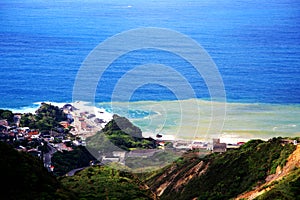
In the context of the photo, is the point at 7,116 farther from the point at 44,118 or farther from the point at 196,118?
the point at 196,118

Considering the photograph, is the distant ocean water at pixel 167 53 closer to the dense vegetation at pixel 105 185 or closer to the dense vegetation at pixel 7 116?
the dense vegetation at pixel 7 116

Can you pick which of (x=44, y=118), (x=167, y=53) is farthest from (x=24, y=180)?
(x=167, y=53)

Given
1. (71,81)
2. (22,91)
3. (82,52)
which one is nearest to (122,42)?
(82,52)

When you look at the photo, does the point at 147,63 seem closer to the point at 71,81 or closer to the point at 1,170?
the point at 71,81

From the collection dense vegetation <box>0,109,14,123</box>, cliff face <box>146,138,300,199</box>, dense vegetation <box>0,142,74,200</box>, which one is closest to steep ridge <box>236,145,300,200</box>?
cliff face <box>146,138,300,199</box>

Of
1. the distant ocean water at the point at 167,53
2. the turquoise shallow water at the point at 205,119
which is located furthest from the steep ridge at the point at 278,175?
the distant ocean water at the point at 167,53

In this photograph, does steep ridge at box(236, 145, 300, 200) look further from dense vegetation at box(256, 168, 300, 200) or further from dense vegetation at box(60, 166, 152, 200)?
dense vegetation at box(60, 166, 152, 200)
